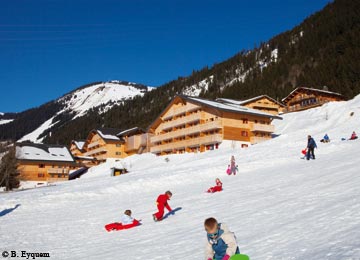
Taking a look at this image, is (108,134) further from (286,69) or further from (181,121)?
(286,69)

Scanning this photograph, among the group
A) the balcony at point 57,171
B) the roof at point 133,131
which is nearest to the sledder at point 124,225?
the balcony at point 57,171

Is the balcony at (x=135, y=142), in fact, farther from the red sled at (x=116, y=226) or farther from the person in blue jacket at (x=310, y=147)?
the red sled at (x=116, y=226)

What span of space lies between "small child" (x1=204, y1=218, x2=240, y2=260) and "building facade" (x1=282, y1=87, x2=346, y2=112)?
3092 inches

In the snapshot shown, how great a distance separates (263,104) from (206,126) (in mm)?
29544

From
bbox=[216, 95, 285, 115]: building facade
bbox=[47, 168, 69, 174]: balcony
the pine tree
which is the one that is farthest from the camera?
bbox=[47, 168, 69, 174]: balcony

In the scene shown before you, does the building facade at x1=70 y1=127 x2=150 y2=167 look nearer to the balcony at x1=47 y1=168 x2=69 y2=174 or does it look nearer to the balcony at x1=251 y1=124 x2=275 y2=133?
the balcony at x1=47 y1=168 x2=69 y2=174

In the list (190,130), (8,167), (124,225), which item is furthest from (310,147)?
(8,167)

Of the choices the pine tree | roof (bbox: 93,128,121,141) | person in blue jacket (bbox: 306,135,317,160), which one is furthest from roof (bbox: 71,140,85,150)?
person in blue jacket (bbox: 306,135,317,160)

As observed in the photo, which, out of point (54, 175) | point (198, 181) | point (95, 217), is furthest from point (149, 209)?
point (54, 175)

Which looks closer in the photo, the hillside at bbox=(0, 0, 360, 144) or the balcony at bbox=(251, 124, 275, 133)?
the balcony at bbox=(251, 124, 275, 133)

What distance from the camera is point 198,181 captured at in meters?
27.7

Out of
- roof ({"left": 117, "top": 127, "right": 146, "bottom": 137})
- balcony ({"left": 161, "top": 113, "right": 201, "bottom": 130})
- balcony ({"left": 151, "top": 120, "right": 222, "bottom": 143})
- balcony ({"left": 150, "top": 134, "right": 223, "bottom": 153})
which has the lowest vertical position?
balcony ({"left": 150, "top": 134, "right": 223, "bottom": 153})

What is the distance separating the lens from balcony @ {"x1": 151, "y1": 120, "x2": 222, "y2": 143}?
6095 cm

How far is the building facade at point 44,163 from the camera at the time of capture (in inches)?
3310
